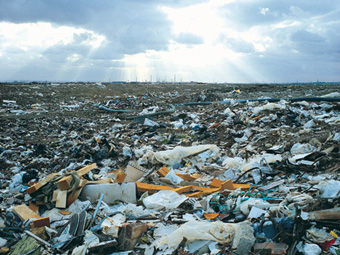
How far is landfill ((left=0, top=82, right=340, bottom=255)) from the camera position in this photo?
236cm

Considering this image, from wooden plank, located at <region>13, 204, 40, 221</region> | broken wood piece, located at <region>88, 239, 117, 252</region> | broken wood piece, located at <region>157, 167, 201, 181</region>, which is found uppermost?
broken wood piece, located at <region>157, 167, 201, 181</region>

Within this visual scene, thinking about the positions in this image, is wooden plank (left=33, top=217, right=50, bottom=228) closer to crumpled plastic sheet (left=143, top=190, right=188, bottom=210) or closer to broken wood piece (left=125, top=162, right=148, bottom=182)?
crumpled plastic sheet (left=143, top=190, right=188, bottom=210)

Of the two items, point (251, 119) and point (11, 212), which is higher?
point (251, 119)

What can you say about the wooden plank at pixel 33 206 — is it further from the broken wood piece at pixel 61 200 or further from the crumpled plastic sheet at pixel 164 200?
the crumpled plastic sheet at pixel 164 200

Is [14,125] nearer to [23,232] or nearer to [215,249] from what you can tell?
[23,232]

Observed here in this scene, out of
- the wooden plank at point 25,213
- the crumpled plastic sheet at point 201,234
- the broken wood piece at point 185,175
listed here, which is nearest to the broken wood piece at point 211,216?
the crumpled plastic sheet at point 201,234

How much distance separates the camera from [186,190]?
365 centimetres

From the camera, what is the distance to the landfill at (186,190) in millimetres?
2361

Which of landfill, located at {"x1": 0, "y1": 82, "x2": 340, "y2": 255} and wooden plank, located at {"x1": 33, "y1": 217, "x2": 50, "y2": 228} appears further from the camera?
wooden plank, located at {"x1": 33, "y1": 217, "x2": 50, "y2": 228}

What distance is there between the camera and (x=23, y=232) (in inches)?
111

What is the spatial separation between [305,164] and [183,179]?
79.9 inches

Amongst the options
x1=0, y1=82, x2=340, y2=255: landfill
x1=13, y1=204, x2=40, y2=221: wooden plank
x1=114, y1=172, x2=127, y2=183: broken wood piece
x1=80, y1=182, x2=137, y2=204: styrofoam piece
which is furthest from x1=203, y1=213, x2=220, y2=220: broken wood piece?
x1=13, y1=204, x2=40, y2=221: wooden plank

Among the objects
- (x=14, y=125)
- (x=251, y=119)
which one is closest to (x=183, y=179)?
(x=251, y=119)

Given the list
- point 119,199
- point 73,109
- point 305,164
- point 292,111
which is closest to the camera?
point 119,199
